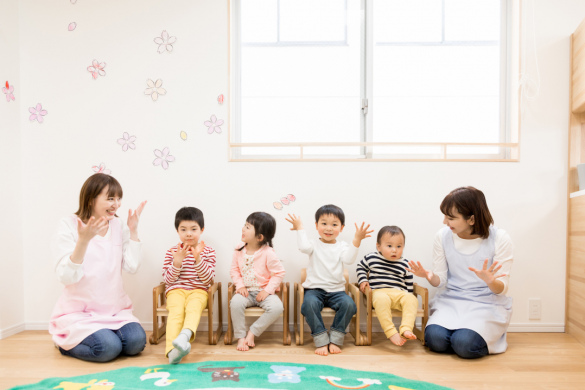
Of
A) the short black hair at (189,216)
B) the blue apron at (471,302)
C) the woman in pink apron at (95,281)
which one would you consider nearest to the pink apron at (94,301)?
the woman in pink apron at (95,281)

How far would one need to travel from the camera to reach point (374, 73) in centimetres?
296

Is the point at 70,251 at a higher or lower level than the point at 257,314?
higher

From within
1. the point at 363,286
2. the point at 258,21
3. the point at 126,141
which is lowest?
the point at 363,286

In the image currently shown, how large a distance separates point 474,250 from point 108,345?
6.49ft

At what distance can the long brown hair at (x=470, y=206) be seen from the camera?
2.31 metres

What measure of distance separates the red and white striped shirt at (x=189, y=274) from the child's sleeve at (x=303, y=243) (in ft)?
1.77

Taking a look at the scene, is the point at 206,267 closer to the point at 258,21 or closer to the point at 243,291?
the point at 243,291

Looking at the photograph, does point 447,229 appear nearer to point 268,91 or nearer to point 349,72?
point 349,72

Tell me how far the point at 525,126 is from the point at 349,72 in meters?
1.18

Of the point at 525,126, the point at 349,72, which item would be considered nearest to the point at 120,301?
the point at 349,72

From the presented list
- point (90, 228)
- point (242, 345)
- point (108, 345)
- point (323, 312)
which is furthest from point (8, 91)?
point (323, 312)

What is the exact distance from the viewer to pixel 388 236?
8.25ft

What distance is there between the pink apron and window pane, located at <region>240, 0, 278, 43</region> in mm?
1573

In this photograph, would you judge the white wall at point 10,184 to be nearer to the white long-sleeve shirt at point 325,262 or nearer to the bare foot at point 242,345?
the bare foot at point 242,345
